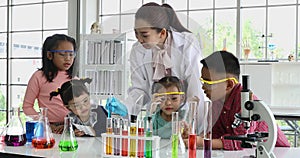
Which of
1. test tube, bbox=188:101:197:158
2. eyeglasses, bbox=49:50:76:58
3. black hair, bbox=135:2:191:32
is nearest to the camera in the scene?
test tube, bbox=188:101:197:158

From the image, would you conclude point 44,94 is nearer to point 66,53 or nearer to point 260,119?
point 66,53

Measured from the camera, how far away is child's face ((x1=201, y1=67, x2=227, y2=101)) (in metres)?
1.51

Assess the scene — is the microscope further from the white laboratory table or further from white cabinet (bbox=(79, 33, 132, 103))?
white cabinet (bbox=(79, 33, 132, 103))

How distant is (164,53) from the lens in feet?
4.96

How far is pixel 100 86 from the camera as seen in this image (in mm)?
1619

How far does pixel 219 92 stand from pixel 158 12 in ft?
1.33

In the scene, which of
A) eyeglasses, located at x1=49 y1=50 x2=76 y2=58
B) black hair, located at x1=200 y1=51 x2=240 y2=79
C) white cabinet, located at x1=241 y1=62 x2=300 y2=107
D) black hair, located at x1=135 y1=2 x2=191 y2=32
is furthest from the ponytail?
white cabinet, located at x1=241 y1=62 x2=300 y2=107

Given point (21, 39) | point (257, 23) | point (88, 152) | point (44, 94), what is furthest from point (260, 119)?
point (21, 39)

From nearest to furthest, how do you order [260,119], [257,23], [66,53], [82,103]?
1. [260,119]
2. [82,103]
3. [66,53]
4. [257,23]

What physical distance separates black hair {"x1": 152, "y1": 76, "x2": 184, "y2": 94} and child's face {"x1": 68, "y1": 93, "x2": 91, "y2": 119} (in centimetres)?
31

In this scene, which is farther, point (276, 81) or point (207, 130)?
point (276, 81)

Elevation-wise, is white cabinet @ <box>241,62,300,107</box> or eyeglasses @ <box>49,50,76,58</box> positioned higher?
eyeglasses @ <box>49,50,76,58</box>

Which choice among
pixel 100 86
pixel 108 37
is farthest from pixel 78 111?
pixel 108 37

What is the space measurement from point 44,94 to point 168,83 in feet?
3.64
